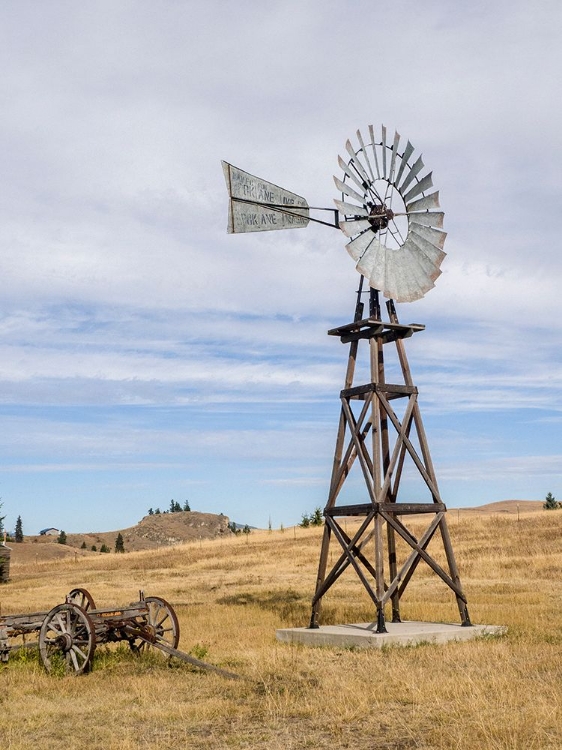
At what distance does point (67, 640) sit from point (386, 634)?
5.84m

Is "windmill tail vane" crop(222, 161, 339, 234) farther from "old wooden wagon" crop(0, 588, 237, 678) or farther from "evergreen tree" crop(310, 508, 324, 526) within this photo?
"evergreen tree" crop(310, 508, 324, 526)

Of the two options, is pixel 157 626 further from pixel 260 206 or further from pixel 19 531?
pixel 19 531

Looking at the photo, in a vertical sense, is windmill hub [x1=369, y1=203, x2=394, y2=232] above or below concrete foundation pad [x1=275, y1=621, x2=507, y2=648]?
above

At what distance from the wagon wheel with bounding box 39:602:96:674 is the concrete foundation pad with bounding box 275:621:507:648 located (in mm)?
4609

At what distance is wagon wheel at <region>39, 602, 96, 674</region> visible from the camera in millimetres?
13836

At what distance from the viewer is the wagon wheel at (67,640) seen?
1384cm

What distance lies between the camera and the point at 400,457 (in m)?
18.7

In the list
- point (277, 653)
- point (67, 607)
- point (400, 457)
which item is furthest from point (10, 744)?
point (400, 457)

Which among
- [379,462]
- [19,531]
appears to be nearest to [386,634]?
[379,462]

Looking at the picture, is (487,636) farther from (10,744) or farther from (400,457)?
(10,744)

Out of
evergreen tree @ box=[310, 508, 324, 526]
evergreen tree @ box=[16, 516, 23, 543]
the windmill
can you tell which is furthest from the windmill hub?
evergreen tree @ box=[16, 516, 23, 543]

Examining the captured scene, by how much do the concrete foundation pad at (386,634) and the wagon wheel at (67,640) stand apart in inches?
181

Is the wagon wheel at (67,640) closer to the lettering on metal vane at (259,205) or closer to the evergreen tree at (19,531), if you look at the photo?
the lettering on metal vane at (259,205)

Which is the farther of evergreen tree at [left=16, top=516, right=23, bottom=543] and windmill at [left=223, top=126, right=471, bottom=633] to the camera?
evergreen tree at [left=16, top=516, right=23, bottom=543]
